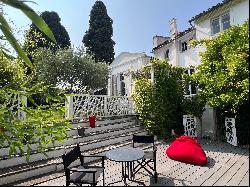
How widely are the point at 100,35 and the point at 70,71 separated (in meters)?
11.3

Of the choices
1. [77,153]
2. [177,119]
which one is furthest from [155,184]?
[177,119]

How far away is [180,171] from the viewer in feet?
24.1

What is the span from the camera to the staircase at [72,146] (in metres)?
7.22

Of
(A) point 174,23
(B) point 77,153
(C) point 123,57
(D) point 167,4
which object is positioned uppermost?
(A) point 174,23

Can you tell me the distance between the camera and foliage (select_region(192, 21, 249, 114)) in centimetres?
382

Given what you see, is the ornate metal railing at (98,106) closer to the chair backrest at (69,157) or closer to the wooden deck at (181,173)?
the wooden deck at (181,173)

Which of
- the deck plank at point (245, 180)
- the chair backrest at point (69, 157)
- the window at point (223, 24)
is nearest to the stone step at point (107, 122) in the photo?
the chair backrest at point (69, 157)

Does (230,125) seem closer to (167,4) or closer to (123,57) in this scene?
(167,4)

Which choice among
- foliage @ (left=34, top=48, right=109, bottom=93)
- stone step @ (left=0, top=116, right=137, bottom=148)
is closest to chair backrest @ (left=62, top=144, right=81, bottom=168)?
stone step @ (left=0, top=116, right=137, bottom=148)

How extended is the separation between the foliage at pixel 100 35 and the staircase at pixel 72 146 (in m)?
19.5

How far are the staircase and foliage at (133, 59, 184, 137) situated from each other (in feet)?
3.55

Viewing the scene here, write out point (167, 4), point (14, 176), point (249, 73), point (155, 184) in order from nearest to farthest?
1. point (249, 73)
2. point (167, 4)
3. point (155, 184)
4. point (14, 176)

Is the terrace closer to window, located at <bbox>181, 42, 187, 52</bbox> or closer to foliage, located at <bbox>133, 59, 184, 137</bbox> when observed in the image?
foliage, located at <bbox>133, 59, 184, 137</bbox>

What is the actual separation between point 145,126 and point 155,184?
6778 mm
